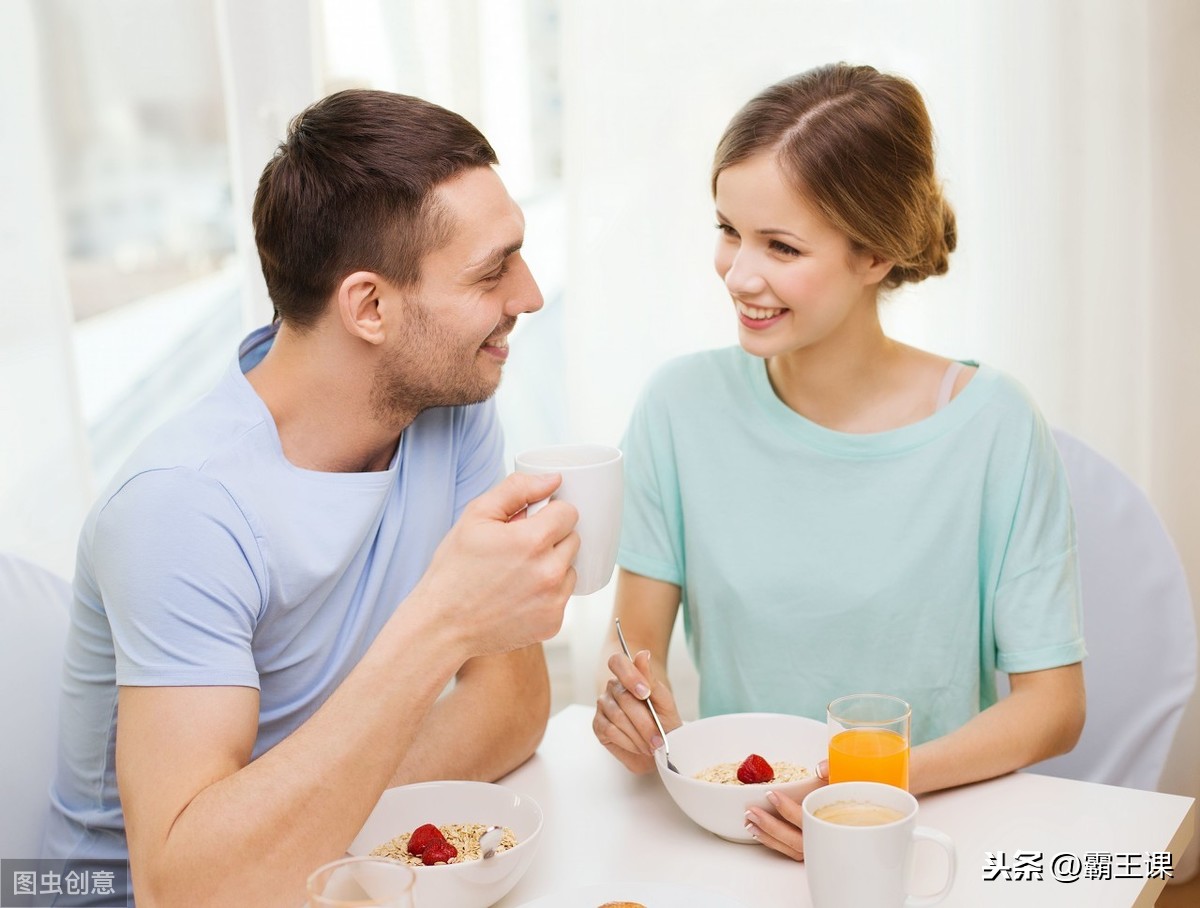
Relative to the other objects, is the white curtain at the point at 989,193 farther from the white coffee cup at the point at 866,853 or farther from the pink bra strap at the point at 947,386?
the white coffee cup at the point at 866,853

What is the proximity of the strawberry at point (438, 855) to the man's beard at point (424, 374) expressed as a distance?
51 cm

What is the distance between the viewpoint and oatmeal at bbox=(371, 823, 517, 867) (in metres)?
1.11

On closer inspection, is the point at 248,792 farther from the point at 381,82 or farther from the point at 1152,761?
the point at 381,82

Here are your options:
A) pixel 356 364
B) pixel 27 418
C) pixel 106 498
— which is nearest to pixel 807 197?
pixel 356 364

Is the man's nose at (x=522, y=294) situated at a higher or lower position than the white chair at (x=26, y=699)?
higher

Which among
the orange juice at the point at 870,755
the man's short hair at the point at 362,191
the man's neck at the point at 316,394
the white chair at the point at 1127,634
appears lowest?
the white chair at the point at 1127,634

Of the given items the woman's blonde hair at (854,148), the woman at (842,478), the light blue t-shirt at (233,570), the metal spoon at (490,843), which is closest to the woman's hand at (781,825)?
→ the metal spoon at (490,843)

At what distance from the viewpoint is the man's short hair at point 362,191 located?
1.34 meters

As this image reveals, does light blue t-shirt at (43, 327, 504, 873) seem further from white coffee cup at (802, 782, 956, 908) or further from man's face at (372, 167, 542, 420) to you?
white coffee cup at (802, 782, 956, 908)

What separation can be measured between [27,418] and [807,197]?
1295 mm

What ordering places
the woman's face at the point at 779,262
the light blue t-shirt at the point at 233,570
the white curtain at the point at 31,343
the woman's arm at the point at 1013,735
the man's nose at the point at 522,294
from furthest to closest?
the white curtain at the point at 31,343, the woman's face at the point at 779,262, the man's nose at the point at 522,294, the woman's arm at the point at 1013,735, the light blue t-shirt at the point at 233,570

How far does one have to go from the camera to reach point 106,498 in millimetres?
1215

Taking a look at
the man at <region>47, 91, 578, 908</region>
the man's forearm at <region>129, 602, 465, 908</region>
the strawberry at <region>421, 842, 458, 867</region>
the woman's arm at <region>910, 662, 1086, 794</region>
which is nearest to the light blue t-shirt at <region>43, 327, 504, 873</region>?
the man at <region>47, 91, 578, 908</region>

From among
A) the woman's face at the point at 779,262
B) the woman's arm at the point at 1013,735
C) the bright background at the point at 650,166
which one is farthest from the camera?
the bright background at the point at 650,166
